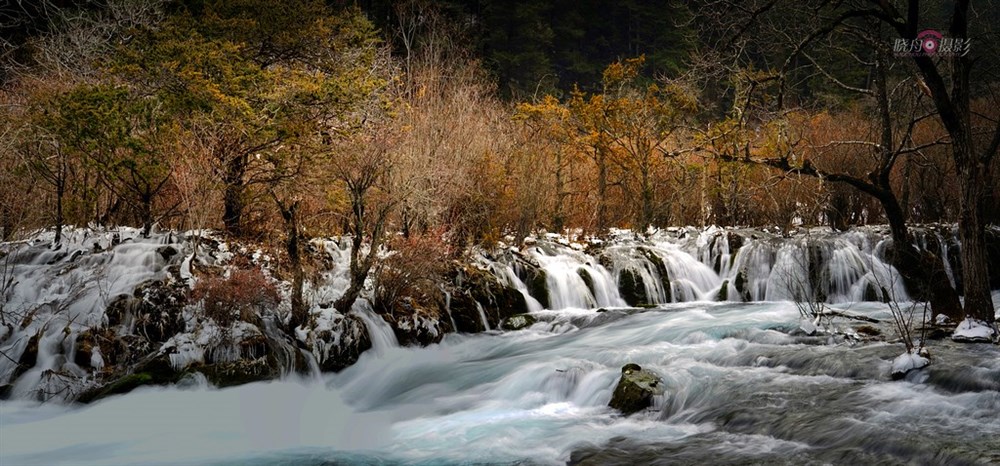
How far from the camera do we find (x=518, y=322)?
46.6ft

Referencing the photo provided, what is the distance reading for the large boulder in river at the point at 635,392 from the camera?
29.7 feet

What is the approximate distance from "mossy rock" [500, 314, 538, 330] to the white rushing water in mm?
2168

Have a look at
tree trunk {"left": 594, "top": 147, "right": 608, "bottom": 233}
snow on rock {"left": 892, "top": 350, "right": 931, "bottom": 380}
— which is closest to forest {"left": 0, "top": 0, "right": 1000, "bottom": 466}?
snow on rock {"left": 892, "top": 350, "right": 931, "bottom": 380}

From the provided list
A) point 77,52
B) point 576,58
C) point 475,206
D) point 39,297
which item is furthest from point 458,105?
point 576,58

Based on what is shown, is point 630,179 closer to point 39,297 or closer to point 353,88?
point 353,88

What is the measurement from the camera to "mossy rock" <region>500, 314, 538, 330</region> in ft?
46.3

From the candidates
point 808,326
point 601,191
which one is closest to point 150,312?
point 808,326

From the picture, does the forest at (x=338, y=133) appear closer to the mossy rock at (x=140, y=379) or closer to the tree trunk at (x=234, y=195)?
the tree trunk at (x=234, y=195)

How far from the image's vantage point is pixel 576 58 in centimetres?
4478

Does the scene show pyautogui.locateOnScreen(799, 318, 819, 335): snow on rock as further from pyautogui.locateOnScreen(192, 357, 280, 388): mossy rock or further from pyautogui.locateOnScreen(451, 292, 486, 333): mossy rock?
pyautogui.locateOnScreen(192, 357, 280, 388): mossy rock

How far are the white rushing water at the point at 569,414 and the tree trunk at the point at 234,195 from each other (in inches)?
165

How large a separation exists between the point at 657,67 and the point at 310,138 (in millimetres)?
34800

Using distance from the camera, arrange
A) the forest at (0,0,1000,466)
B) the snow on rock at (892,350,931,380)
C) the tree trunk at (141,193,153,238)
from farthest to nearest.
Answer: the tree trunk at (141,193,153,238), the snow on rock at (892,350,931,380), the forest at (0,0,1000,466)

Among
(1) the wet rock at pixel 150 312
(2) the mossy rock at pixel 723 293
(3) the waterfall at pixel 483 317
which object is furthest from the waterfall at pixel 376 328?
(2) the mossy rock at pixel 723 293
